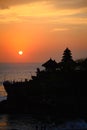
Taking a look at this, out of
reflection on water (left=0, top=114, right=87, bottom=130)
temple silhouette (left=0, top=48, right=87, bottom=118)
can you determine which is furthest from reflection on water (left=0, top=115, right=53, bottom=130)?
temple silhouette (left=0, top=48, right=87, bottom=118)

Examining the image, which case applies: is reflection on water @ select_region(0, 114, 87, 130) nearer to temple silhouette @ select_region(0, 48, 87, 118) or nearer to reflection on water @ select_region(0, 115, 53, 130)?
reflection on water @ select_region(0, 115, 53, 130)

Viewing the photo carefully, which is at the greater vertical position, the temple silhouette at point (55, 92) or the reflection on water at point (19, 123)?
the temple silhouette at point (55, 92)

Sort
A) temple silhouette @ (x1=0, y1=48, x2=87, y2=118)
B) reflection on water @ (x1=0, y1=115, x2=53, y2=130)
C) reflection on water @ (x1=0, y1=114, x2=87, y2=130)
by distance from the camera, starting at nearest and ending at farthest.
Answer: reflection on water @ (x1=0, y1=114, x2=87, y2=130) → reflection on water @ (x1=0, y1=115, x2=53, y2=130) → temple silhouette @ (x1=0, y1=48, x2=87, y2=118)

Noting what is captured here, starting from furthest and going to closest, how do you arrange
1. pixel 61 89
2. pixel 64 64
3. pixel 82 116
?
pixel 64 64 → pixel 61 89 → pixel 82 116

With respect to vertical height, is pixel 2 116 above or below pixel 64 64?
below

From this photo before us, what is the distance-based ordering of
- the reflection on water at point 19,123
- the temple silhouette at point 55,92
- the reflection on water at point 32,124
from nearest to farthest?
the reflection on water at point 32,124, the reflection on water at point 19,123, the temple silhouette at point 55,92

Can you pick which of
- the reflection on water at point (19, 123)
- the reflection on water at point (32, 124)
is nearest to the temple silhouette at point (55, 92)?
the reflection on water at point (19, 123)

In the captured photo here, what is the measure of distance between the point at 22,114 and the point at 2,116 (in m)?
4.17

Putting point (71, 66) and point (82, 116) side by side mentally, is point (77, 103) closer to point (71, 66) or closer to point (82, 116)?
point (82, 116)

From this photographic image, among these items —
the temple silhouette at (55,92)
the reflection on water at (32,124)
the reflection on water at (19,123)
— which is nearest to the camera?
the reflection on water at (32,124)

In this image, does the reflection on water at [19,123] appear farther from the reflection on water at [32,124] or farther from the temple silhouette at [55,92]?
the temple silhouette at [55,92]

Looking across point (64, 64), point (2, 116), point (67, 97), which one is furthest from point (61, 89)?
point (2, 116)

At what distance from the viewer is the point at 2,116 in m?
72.4

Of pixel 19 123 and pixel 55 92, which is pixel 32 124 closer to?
pixel 19 123
